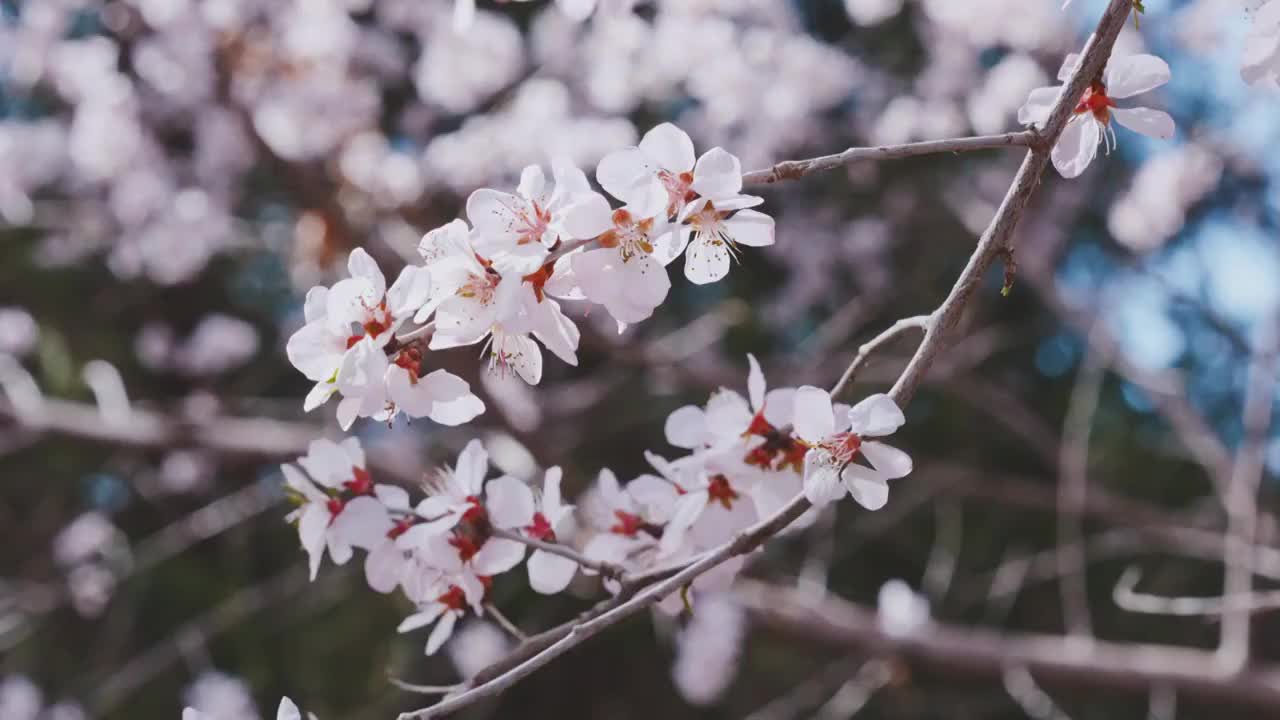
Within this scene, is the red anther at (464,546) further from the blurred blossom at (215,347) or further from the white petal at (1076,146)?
the blurred blossom at (215,347)

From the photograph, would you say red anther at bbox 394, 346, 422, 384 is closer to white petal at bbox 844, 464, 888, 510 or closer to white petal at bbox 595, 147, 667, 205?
white petal at bbox 595, 147, 667, 205

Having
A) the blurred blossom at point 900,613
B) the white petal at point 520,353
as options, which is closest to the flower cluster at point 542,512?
the white petal at point 520,353

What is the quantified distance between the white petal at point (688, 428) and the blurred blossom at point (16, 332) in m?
4.07

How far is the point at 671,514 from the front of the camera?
97 centimetres

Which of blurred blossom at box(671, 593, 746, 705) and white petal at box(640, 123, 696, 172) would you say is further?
blurred blossom at box(671, 593, 746, 705)

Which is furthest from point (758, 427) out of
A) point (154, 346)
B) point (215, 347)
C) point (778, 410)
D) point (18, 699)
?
point (154, 346)

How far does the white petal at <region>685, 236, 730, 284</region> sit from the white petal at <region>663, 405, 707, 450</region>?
6.7 inches

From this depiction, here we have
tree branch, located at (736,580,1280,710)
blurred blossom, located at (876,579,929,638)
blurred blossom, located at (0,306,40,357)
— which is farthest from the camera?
blurred blossom, located at (0,306,40,357)

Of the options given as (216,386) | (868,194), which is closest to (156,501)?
(216,386)

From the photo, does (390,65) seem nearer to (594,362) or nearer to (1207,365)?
(594,362)

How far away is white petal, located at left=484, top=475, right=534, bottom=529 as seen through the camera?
37.8 inches

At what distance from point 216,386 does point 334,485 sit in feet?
13.4

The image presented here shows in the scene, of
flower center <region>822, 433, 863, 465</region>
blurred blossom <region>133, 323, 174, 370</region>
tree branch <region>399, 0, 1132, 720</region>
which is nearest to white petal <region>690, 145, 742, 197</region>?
tree branch <region>399, 0, 1132, 720</region>

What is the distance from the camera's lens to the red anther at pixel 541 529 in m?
0.99
